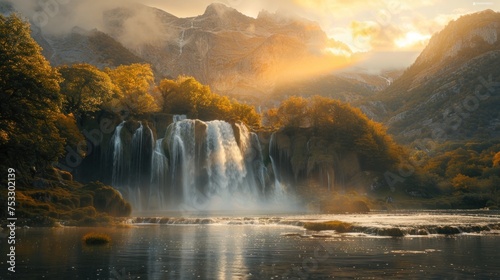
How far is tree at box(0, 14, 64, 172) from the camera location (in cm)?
4941

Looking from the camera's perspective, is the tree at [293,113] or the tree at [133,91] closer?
the tree at [133,91]

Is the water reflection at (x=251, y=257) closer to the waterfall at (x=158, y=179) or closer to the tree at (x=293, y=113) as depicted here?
the waterfall at (x=158, y=179)

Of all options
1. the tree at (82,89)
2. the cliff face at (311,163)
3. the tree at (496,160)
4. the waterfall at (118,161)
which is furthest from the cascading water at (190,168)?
the tree at (496,160)

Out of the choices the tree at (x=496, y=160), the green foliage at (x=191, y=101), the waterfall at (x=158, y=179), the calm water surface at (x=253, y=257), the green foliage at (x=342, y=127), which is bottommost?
the calm water surface at (x=253, y=257)

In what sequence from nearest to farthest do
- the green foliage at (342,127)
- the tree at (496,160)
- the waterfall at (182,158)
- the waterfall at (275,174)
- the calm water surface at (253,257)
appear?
the calm water surface at (253,257) → the waterfall at (182,158) → the waterfall at (275,174) → the green foliage at (342,127) → the tree at (496,160)

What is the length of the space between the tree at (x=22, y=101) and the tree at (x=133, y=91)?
58.5 metres

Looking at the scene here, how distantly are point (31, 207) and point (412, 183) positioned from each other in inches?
3979

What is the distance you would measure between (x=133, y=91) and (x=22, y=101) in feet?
240

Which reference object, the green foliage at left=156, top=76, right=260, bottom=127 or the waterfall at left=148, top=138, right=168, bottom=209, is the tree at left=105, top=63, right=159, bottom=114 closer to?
the green foliage at left=156, top=76, right=260, bottom=127

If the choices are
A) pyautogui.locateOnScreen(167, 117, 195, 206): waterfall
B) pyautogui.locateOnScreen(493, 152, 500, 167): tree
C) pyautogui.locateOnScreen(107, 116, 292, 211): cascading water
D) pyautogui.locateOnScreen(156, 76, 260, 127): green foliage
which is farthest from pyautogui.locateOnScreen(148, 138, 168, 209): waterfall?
pyautogui.locateOnScreen(493, 152, 500, 167): tree

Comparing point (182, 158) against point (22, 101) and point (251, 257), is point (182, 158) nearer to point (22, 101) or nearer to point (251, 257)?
point (22, 101)

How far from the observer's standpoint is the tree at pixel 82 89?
100 meters

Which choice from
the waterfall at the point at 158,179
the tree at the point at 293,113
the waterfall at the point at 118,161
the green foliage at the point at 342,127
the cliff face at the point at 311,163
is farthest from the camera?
the green foliage at the point at 342,127

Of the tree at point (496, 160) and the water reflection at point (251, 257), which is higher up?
the tree at point (496, 160)
